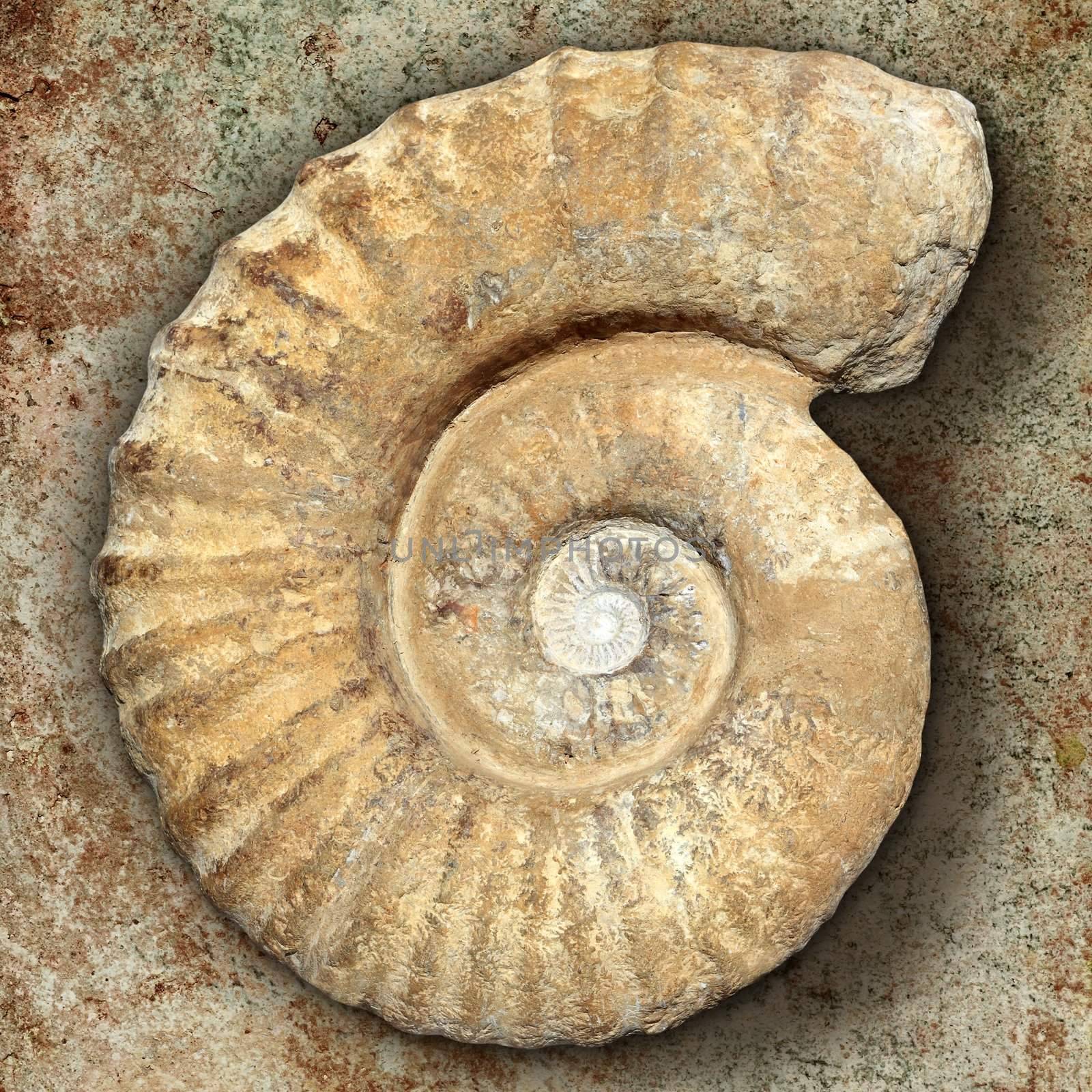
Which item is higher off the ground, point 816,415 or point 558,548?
point 558,548

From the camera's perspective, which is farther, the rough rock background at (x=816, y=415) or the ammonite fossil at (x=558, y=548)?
the rough rock background at (x=816, y=415)

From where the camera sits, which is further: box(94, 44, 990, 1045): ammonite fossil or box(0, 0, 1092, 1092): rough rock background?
box(0, 0, 1092, 1092): rough rock background

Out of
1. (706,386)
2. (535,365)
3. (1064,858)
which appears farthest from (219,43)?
(1064,858)

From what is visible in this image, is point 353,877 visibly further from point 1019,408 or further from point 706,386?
point 1019,408
